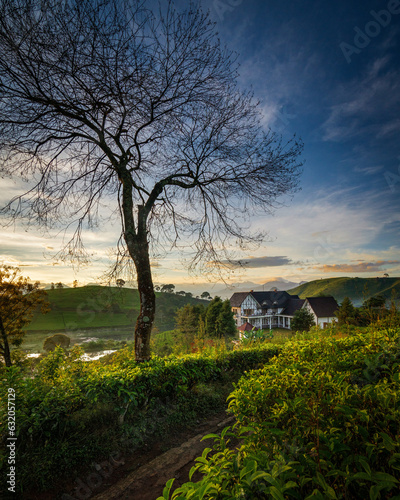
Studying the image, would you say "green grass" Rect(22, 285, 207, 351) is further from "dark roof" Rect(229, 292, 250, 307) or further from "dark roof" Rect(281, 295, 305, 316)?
"dark roof" Rect(281, 295, 305, 316)

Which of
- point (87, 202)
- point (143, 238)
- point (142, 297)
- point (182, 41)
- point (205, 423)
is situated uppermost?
point (182, 41)

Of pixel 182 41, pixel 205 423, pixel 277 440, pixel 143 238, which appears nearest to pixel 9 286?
pixel 143 238

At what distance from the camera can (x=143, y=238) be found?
18.1 ft

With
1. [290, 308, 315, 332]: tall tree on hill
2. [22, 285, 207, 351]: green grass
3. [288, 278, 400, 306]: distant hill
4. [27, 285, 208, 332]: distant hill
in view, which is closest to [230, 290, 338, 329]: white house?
[288, 278, 400, 306]: distant hill

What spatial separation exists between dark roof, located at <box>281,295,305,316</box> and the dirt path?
1654 inches

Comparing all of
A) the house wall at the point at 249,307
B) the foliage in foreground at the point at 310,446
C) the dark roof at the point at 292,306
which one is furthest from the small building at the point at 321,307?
the foliage in foreground at the point at 310,446

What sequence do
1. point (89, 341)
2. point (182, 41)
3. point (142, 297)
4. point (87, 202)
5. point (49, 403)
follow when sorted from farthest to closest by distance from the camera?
point (89, 341) < point (87, 202) < point (142, 297) < point (182, 41) < point (49, 403)

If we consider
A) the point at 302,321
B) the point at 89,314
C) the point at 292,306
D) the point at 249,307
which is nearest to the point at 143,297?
the point at 89,314

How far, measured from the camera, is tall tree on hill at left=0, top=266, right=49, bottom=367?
11.6 m

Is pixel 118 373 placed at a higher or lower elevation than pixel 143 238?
lower

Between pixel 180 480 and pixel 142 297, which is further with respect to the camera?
pixel 142 297

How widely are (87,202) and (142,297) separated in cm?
269

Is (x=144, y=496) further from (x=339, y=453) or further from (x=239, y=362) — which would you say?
(x=239, y=362)

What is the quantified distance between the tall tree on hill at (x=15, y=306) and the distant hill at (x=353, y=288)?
570 inches
